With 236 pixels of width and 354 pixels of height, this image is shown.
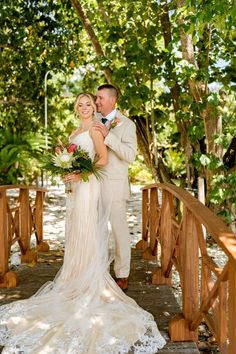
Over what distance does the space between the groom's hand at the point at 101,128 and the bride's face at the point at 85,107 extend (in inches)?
4.0

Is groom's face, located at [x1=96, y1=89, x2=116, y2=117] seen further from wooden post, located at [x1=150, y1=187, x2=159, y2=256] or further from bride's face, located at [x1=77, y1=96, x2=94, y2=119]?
wooden post, located at [x1=150, y1=187, x2=159, y2=256]

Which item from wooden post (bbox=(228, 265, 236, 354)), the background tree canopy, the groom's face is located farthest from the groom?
wooden post (bbox=(228, 265, 236, 354))

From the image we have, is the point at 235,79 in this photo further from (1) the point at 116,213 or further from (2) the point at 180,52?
(1) the point at 116,213

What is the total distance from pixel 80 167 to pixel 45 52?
610 centimetres

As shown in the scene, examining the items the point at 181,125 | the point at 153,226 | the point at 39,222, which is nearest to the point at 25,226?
the point at 39,222

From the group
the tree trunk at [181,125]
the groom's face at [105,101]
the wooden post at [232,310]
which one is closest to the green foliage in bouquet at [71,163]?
the groom's face at [105,101]

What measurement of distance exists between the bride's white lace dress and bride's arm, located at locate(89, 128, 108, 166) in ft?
0.20

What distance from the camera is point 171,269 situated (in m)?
4.78

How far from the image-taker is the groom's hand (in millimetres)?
4055

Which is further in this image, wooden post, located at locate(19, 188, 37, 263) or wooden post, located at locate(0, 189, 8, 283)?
wooden post, located at locate(19, 188, 37, 263)

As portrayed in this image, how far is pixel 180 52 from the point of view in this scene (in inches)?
272

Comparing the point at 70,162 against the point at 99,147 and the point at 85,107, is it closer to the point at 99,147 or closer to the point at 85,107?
the point at 99,147

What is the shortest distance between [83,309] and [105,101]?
170 centimetres

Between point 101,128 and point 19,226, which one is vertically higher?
point 101,128
